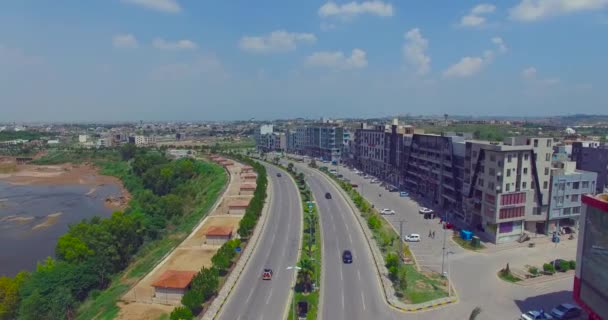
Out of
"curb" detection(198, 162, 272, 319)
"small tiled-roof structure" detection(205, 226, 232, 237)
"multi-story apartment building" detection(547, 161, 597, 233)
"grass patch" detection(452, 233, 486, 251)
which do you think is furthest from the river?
"multi-story apartment building" detection(547, 161, 597, 233)

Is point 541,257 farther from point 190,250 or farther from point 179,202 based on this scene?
point 179,202

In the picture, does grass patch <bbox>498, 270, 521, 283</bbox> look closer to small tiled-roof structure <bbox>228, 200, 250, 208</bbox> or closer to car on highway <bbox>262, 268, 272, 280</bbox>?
car on highway <bbox>262, 268, 272, 280</bbox>

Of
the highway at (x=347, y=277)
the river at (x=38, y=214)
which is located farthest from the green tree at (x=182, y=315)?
the river at (x=38, y=214)

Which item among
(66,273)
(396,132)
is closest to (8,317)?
(66,273)

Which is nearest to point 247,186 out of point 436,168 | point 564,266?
point 436,168

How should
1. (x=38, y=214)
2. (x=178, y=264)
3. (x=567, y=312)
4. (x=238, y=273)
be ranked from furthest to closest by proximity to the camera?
(x=38, y=214) → (x=178, y=264) → (x=238, y=273) → (x=567, y=312)

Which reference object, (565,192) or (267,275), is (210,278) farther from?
(565,192)

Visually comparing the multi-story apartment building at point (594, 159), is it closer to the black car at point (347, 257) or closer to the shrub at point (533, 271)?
the shrub at point (533, 271)
